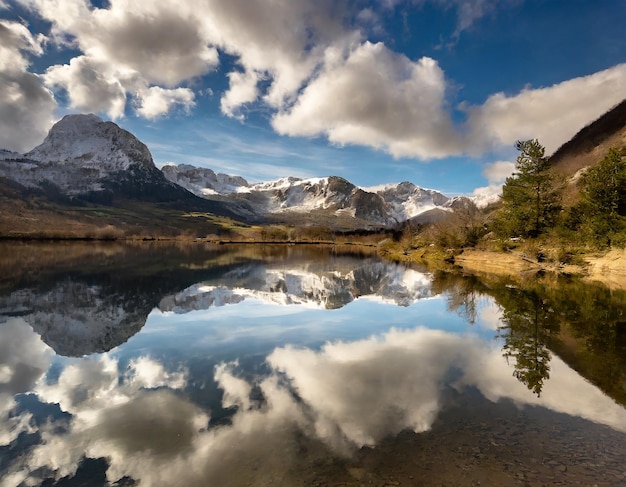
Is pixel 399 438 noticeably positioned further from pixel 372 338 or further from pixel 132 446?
pixel 372 338

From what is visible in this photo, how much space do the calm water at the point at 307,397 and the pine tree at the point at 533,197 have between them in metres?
49.1

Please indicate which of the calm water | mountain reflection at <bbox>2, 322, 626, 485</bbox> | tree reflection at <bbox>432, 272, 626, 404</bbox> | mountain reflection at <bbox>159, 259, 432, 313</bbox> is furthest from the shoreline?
mountain reflection at <bbox>2, 322, 626, 485</bbox>

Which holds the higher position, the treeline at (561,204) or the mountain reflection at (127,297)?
the treeline at (561,204)

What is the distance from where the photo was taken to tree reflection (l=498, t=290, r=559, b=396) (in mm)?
15039

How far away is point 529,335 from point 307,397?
15.2m

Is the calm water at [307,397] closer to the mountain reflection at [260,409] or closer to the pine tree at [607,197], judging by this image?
the mountain reflection at [260,409]

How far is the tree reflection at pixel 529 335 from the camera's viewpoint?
49.3 ft

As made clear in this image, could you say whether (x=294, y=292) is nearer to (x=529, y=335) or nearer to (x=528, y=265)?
(x=529, y=335)

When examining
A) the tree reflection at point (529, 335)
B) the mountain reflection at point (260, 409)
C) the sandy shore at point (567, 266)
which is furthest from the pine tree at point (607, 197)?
the mountain reflection at point (260, 409)

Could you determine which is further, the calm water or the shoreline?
the shoreline

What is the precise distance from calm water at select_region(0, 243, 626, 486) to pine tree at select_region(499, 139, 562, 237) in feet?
161

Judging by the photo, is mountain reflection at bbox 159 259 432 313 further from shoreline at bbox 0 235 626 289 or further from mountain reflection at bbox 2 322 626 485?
shoreline at bbox 0 235 626 289

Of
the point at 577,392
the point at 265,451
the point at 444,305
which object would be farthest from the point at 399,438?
the point at 444,305

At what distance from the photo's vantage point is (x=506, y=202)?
79.5 m
